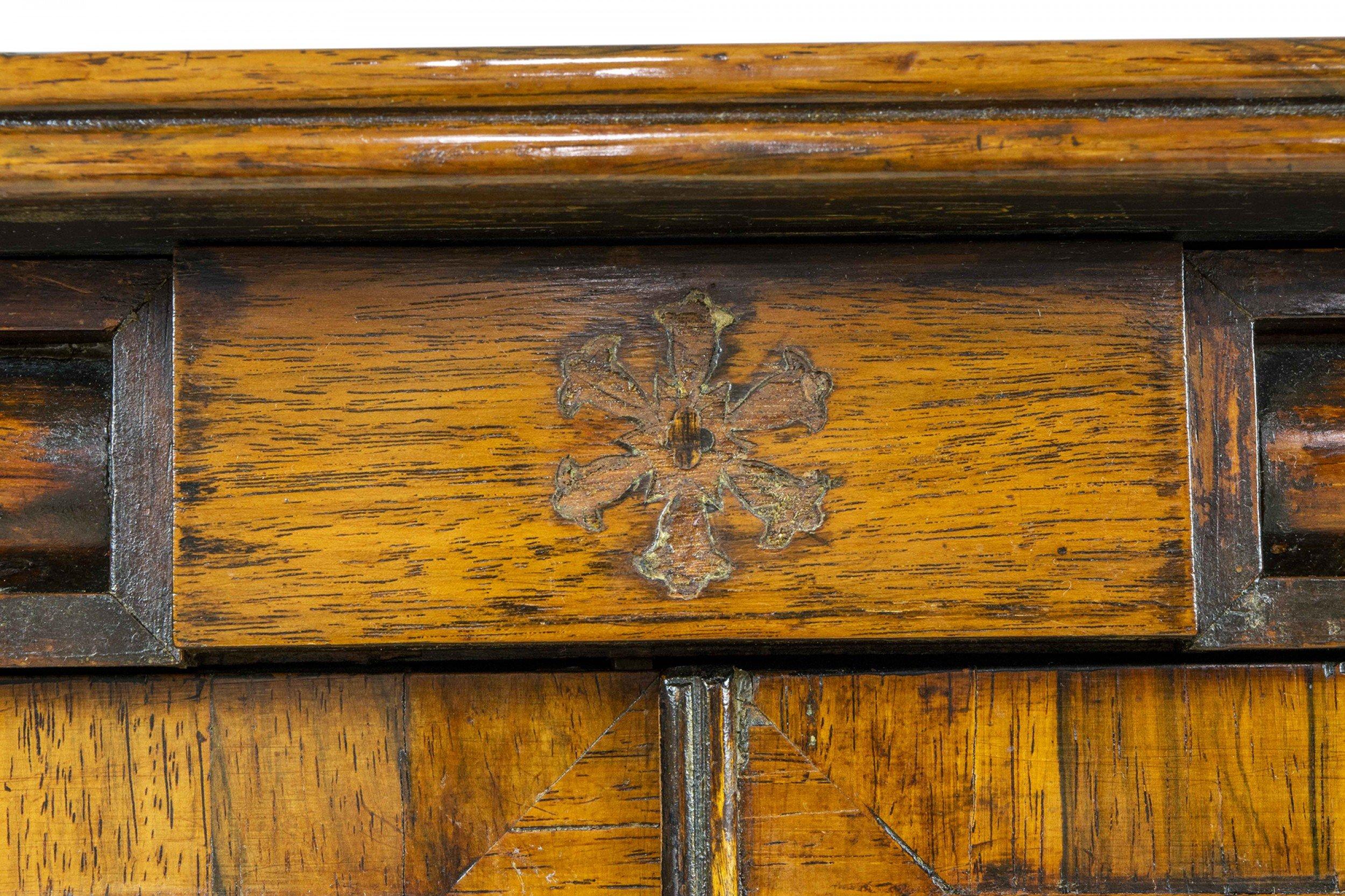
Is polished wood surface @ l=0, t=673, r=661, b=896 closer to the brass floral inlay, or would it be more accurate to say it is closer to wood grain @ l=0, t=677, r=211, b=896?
wood grain @ l=0, t=677, r=211, b=896

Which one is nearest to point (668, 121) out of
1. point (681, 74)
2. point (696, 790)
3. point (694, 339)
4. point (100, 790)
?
point (681, 74)

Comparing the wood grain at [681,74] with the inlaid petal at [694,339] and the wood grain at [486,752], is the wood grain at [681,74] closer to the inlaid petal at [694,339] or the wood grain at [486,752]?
the inlaid petal at [694,339]

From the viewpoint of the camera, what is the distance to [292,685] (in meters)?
0.54

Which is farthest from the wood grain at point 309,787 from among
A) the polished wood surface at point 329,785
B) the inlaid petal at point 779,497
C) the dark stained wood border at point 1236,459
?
the dark stained wood border at point 1236,459

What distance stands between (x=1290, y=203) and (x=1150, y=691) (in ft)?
0.83

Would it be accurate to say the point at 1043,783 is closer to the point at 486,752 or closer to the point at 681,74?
the point at 486,752

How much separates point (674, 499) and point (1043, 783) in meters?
0.25

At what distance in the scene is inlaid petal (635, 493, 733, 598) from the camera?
0.49 metres

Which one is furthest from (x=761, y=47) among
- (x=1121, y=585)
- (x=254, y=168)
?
(x=1121, y=585)

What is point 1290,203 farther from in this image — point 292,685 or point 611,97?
point 292,685

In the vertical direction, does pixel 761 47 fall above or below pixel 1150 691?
above

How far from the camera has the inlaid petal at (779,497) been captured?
1.61 ft

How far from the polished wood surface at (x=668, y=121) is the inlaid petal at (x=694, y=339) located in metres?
0.09

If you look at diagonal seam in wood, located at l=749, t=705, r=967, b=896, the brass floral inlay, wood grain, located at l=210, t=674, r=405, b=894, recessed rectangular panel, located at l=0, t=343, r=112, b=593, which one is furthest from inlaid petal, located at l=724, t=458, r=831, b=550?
recessed rectangular panel, located at l=0, t=343, r=112, b=593
